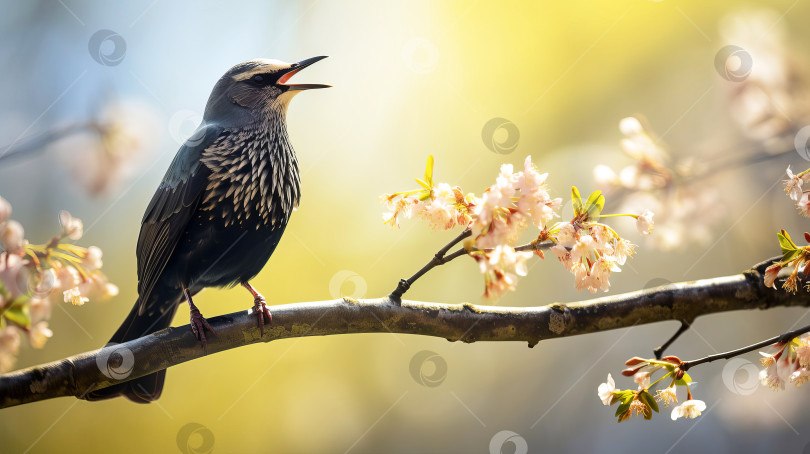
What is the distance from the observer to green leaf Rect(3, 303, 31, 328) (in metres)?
0.71

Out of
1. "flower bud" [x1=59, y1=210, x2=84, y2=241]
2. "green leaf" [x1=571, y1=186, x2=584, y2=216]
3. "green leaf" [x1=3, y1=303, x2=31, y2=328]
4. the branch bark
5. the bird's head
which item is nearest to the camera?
"green leaf" [x1=3, y1=303, x2=31, y2=328]

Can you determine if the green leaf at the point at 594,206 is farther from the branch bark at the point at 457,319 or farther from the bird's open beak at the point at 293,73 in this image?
the bird's open beak at the point at 293,73

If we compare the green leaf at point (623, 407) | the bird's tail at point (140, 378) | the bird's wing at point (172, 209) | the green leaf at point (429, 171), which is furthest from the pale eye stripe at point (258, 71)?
the green leaf at point (623, 407)

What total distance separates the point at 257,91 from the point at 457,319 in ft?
2.66

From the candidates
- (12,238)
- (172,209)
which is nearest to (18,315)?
(12,238)

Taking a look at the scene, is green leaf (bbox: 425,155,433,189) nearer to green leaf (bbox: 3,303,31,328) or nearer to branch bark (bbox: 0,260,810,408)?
branch bark (bbox: 0,260,810,408)

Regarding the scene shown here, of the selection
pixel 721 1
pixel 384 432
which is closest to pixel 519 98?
pixel 721 1

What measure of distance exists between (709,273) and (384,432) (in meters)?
1.59

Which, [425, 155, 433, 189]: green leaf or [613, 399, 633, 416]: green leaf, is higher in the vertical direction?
[425, 155, 433, 189]: green leaf

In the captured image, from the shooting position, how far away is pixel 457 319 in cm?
104

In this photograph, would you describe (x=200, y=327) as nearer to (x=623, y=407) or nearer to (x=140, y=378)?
(x=140, y=378)

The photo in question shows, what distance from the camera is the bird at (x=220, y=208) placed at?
1.33 metres

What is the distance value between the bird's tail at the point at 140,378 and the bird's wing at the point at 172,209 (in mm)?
43

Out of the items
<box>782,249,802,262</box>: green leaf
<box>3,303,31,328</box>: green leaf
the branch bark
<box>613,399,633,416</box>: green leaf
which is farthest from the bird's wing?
<box>782,249,802,262</box>: green leaf
